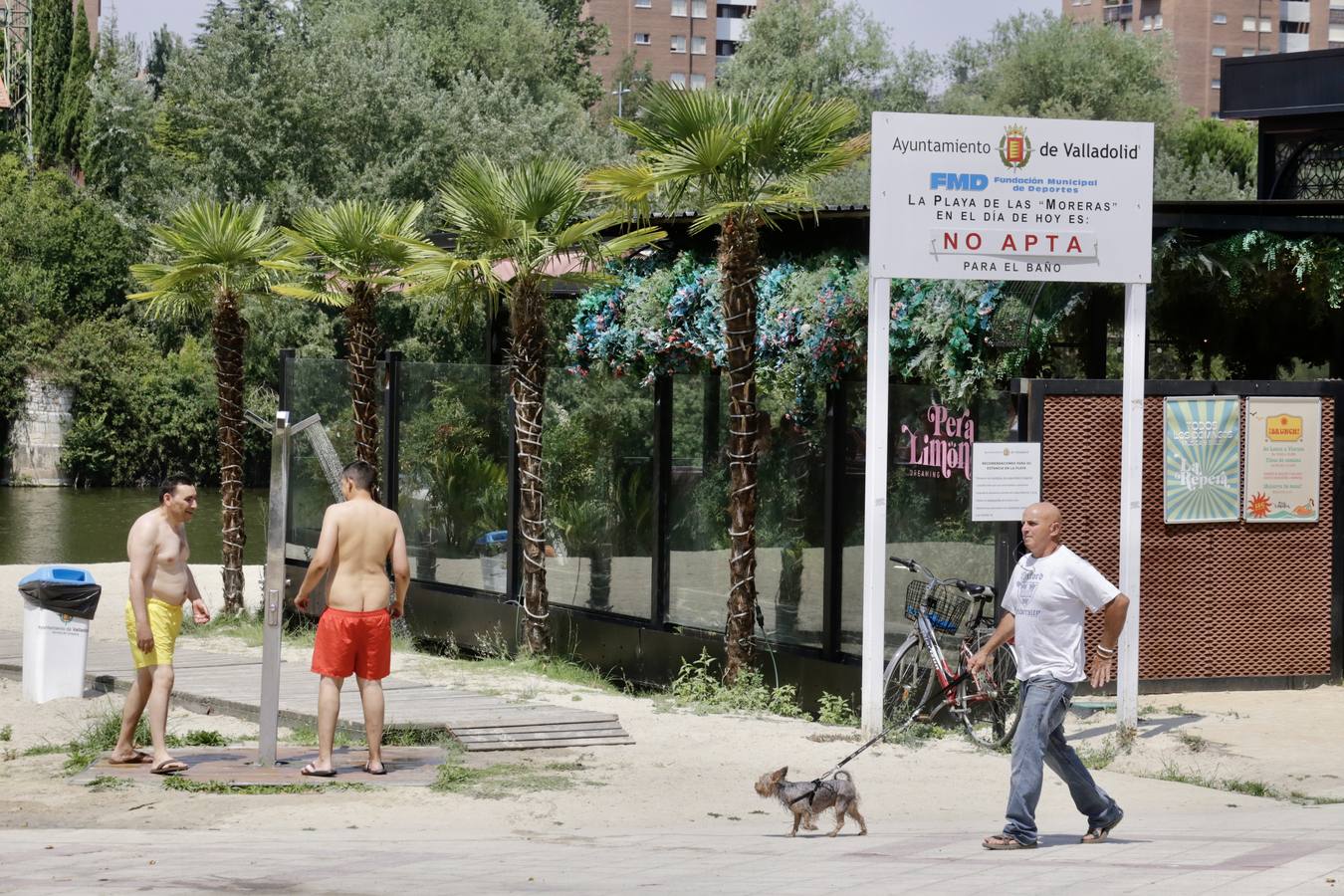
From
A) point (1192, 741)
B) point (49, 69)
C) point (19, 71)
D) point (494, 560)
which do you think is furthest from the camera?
point (49, 69)

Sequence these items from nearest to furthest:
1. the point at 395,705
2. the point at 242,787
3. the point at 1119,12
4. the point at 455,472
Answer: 1. the point at 242,787
2. the point at 395,705
3. the point at 455,472
4. the point at 1119,12

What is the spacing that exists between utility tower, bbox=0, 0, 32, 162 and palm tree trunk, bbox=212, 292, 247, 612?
152ft

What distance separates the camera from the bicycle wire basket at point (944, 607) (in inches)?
429

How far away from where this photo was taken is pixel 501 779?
30.5 ft

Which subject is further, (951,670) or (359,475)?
(951,670)

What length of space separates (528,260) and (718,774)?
541 cm

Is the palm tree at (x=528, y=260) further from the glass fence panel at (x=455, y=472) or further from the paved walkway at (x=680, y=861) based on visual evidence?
the paved walkway at (x=680, y=861)

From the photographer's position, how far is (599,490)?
14.3 metres

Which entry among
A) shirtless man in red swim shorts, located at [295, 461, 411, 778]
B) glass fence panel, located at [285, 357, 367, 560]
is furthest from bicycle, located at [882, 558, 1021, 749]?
glass fence panel, located at [285, 357, 367, 560]

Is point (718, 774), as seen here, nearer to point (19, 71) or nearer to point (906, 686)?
point (906, 686)

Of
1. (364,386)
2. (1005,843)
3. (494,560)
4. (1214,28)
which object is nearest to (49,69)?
(364,386)

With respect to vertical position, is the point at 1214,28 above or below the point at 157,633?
above

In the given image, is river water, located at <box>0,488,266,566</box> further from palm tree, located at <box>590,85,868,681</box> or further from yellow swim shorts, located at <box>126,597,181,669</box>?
yellow swim shorts, located at <box>126,597,181,669</box>

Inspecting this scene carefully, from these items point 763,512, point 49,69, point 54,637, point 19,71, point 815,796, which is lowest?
point 815,796
